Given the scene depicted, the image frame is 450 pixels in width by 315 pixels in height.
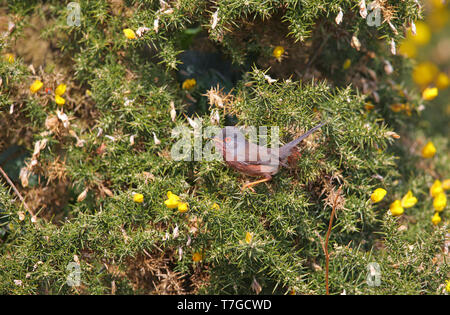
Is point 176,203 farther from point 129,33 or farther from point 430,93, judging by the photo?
point 430,93

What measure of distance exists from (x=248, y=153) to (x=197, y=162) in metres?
0.37

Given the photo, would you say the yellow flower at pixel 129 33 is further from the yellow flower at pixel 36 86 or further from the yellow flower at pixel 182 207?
the yellow flower at pixel 182 207

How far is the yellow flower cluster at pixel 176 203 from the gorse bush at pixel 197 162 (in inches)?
0.4

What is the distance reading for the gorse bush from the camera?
7.90 ft

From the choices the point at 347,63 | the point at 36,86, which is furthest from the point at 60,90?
the point at 347,63

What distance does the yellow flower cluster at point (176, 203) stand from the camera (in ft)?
7.41

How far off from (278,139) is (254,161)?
0.20 metres

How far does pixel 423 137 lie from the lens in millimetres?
3668

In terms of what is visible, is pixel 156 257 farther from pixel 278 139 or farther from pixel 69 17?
pixel 69 17

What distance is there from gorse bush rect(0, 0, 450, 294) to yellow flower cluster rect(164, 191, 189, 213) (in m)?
0.01

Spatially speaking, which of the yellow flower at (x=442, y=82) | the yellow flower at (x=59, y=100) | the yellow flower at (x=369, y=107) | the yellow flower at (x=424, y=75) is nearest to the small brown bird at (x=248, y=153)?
the yellow flower at (x=369, y=107)

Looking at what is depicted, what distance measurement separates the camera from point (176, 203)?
2277 mm

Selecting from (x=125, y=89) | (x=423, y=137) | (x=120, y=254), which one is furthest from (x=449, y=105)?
(x=120, y=254)

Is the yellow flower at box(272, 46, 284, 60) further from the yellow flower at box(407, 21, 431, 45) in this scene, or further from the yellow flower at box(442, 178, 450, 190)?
the yellow flower at box(407, 21, 431, 45)
